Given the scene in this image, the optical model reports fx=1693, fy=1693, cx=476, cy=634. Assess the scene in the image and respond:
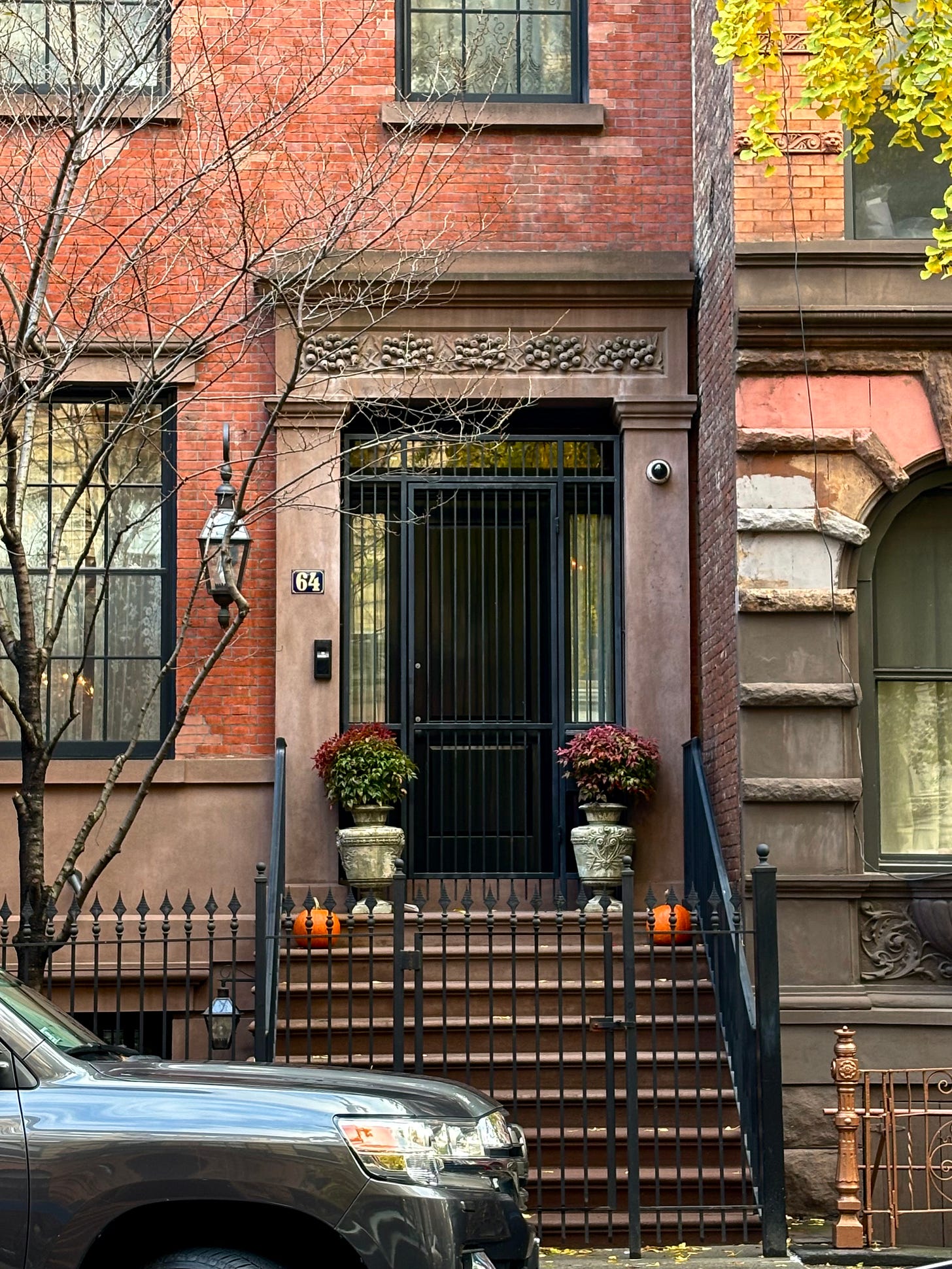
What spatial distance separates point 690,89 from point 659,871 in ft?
19.2

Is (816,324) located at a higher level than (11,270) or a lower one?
lower

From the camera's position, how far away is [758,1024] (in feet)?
29.3

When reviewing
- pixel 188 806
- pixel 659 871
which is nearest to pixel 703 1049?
pixel 659 871

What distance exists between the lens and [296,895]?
39.2ft

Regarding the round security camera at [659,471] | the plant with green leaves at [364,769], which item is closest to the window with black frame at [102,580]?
the plant with green leaves at [364,769]

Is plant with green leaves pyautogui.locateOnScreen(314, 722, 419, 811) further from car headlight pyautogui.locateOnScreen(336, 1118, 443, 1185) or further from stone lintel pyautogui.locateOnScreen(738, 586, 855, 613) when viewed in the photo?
car headlight pyautogui.locateOnScreen(336, 1118, 443, 1185)

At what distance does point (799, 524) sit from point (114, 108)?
4.90 metres

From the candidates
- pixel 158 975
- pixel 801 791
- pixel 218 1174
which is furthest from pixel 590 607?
pixel 218 1174

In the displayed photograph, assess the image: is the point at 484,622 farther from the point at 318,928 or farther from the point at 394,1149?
the point at 394,1149

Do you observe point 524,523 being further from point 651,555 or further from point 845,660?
point 845,660

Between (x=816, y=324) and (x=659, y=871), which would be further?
(x=659, y=871)

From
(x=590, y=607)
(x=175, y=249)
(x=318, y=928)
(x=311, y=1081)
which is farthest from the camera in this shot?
(x=590, y=607)

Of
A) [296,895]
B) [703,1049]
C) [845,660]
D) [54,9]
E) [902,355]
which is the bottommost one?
[703,1049]

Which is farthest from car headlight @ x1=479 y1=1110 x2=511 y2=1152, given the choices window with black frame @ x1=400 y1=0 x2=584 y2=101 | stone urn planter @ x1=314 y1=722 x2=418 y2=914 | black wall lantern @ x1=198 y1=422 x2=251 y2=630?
window with black frame @ x1=400 y1=0 x2=584 y2=101
